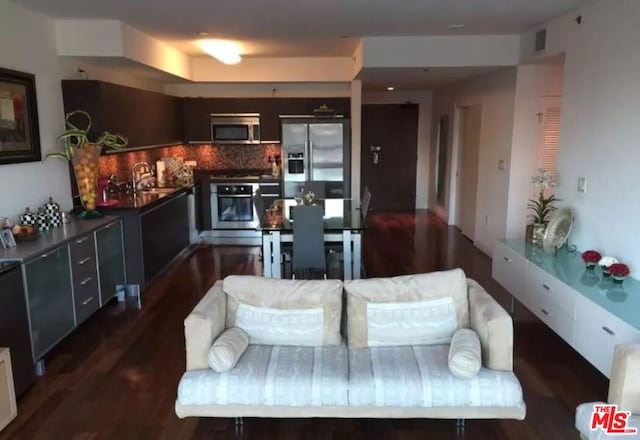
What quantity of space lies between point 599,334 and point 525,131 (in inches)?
128

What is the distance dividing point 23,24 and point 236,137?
377 centimetres

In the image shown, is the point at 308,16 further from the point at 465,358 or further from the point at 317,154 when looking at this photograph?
the point at 465,358

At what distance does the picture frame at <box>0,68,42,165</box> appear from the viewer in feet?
12.7

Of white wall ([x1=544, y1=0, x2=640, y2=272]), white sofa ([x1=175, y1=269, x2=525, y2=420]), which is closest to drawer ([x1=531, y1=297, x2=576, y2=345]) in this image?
white wall ([x1=544, y1=0, x2=640, y2=272])

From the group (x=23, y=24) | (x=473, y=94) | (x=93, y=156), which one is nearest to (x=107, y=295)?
(x=93, y=156)

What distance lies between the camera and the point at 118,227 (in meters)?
4.80

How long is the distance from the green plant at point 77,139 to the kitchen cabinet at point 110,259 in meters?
0.78

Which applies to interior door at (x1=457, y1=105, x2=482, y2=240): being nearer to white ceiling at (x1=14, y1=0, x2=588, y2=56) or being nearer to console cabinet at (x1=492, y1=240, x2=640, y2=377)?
white ceiling at (x1=14, y1=0, x2=588, y2=56)

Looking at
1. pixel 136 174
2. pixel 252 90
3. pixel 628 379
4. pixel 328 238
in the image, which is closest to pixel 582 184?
pixel 328 238

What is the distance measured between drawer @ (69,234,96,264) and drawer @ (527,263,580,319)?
3.66 meters

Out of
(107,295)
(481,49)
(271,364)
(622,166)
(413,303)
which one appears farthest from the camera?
(481,49)

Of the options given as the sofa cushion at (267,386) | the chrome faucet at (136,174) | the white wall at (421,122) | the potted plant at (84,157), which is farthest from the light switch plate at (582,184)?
the white wall at (421,122)

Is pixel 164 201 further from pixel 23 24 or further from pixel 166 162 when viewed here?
pixel 23 24

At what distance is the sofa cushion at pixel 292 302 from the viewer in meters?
2.91
